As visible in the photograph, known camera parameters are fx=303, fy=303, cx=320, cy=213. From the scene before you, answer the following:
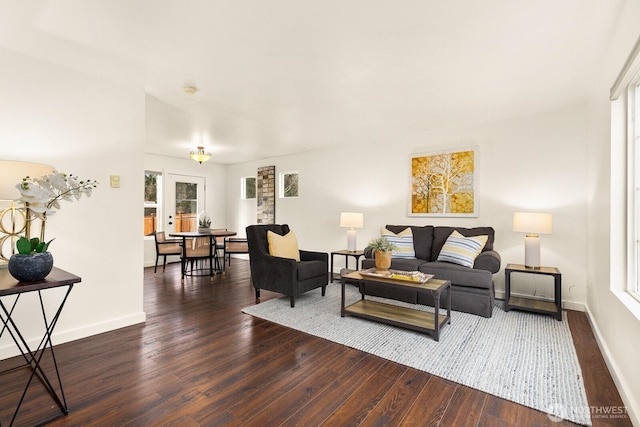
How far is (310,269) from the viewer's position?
3781mm

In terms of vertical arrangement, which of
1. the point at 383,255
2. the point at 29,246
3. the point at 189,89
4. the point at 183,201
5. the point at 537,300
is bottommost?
the point at 537,300

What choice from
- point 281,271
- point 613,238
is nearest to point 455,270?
point 613,238

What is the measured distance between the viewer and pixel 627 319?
5.79 ft

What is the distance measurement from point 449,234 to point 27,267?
13.8ft

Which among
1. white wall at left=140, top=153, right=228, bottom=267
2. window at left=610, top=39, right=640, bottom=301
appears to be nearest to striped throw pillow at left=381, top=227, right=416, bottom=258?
window at left=610, top=39, right=640, bottom=301

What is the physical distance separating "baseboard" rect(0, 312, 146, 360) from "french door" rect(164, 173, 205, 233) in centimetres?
399

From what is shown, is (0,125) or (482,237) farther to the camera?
(482,237)

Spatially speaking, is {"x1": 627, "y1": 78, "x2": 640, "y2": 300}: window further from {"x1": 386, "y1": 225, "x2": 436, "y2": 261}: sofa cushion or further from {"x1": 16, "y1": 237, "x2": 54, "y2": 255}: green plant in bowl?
{"x1": 16, "y1": 237, "x2": 54, "y2": 255}: green plant in bowl

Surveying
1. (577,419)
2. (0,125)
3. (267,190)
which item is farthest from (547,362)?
(267,190)

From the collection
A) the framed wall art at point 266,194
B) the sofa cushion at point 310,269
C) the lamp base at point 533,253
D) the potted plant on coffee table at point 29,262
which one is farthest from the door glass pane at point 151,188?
the lamp base at point 533,253

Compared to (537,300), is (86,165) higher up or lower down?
higher up

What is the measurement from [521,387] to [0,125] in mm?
4154

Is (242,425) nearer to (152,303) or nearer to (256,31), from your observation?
(256,31)

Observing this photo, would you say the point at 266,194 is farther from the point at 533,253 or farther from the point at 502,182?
the point at 533,253
